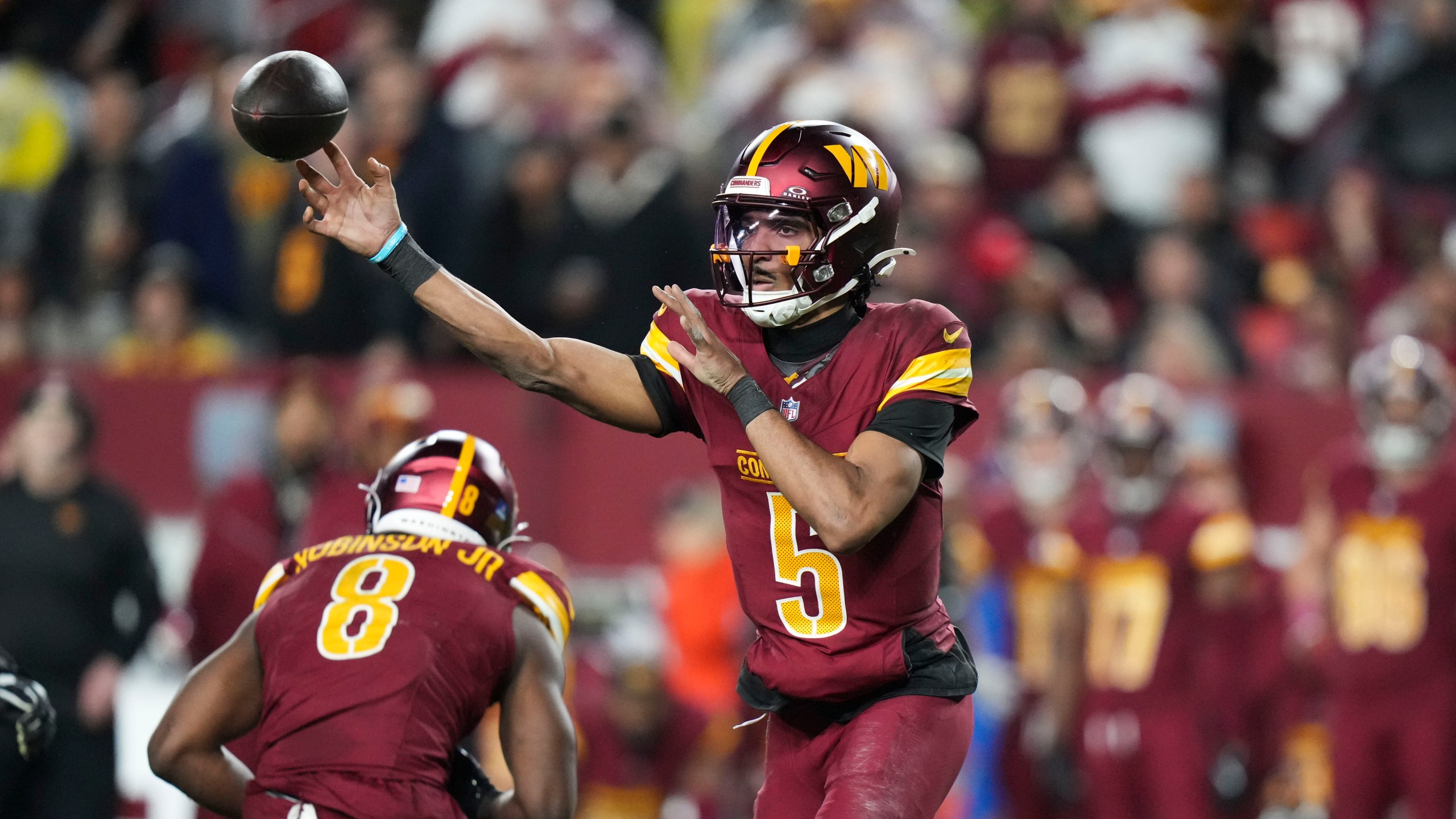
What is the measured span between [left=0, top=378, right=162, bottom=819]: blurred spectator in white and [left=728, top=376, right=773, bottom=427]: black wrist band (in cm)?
375

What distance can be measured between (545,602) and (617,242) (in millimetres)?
5387

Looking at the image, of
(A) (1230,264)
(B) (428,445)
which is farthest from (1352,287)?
(B) (428,445)

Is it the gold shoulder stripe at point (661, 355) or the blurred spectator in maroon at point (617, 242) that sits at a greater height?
the gold shoulder stripe at point (661, 355)

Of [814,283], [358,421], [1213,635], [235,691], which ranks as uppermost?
[814,283]

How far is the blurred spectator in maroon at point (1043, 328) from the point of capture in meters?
9.62

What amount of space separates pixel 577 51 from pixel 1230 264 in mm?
3915

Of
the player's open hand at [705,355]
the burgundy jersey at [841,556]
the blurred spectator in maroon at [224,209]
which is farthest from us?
the blurred spectator in maroon at [224,209]

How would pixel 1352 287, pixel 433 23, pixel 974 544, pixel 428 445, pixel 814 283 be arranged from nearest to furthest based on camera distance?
pixel 814 283 → pixel 428 445 → pixel 974 544 → pixel 1352 287 → pixel 433 23

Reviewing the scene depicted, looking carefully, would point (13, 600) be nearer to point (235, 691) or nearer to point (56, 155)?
point (235, 691)

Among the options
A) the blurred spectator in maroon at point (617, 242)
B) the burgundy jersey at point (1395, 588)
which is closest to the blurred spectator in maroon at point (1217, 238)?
the burgundy jersey at point (1395, 588)

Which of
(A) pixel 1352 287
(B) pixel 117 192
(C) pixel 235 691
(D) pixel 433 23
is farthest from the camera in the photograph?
(D) pixel 433 23

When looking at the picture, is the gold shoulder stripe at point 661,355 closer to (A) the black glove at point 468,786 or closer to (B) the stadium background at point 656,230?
(A) the black glove at point 468,786

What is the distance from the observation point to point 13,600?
7020 millimetres

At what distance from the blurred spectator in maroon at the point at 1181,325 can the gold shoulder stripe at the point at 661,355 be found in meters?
5.56
